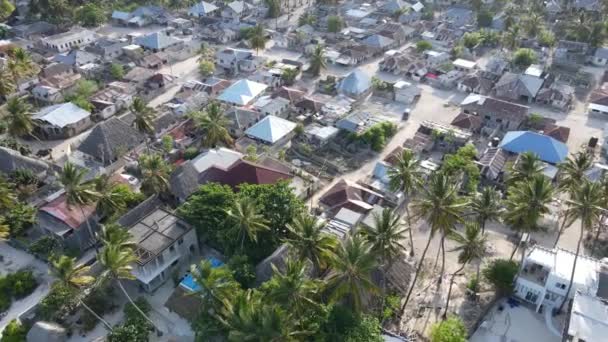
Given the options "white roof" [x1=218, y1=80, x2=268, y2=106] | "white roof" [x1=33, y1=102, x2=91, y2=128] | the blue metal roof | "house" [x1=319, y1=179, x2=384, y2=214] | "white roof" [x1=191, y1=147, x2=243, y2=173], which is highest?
the blue metal roof

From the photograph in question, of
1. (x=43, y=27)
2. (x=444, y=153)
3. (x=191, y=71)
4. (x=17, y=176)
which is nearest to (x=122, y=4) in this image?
(x=43, y=27)

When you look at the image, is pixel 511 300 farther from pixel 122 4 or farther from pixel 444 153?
pixel 122 4

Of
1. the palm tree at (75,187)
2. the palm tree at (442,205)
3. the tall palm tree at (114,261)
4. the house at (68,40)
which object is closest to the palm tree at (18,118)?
the palm tree at (75,187)

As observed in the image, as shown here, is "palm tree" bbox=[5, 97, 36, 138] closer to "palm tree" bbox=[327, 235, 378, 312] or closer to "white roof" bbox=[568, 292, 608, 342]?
"palm tree" bbox=[327, 235, 378, 312]

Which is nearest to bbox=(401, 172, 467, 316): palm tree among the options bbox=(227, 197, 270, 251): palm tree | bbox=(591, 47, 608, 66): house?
bbox=(227, 197, 270, 251): palm tree

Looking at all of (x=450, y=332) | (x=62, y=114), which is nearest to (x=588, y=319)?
(x=450, y=332)
